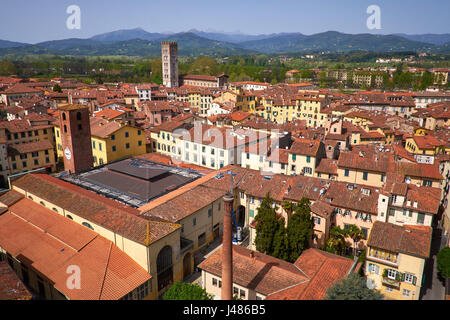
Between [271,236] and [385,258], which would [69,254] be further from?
[385,258]

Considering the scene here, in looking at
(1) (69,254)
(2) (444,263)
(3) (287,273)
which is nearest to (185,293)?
(3) (287,273)

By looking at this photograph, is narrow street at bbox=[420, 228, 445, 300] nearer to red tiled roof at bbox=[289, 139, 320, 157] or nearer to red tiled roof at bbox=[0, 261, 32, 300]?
red tiled roof at bbox=[289, 139, 320, 157]

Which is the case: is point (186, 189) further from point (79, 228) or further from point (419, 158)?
point (419, 158)

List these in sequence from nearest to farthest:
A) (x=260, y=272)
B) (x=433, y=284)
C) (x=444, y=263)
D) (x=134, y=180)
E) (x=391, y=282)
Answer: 1. (x=260, y=272)
2. (x=391, y=282)
3. (x=444, y=263)
4. (x=433, y=284)
5. (x=134, y=180)

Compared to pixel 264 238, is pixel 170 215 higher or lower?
higher

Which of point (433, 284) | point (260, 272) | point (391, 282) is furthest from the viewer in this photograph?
point (433, 284)

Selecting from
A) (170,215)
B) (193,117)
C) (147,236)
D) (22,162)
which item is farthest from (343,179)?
(22,162)
